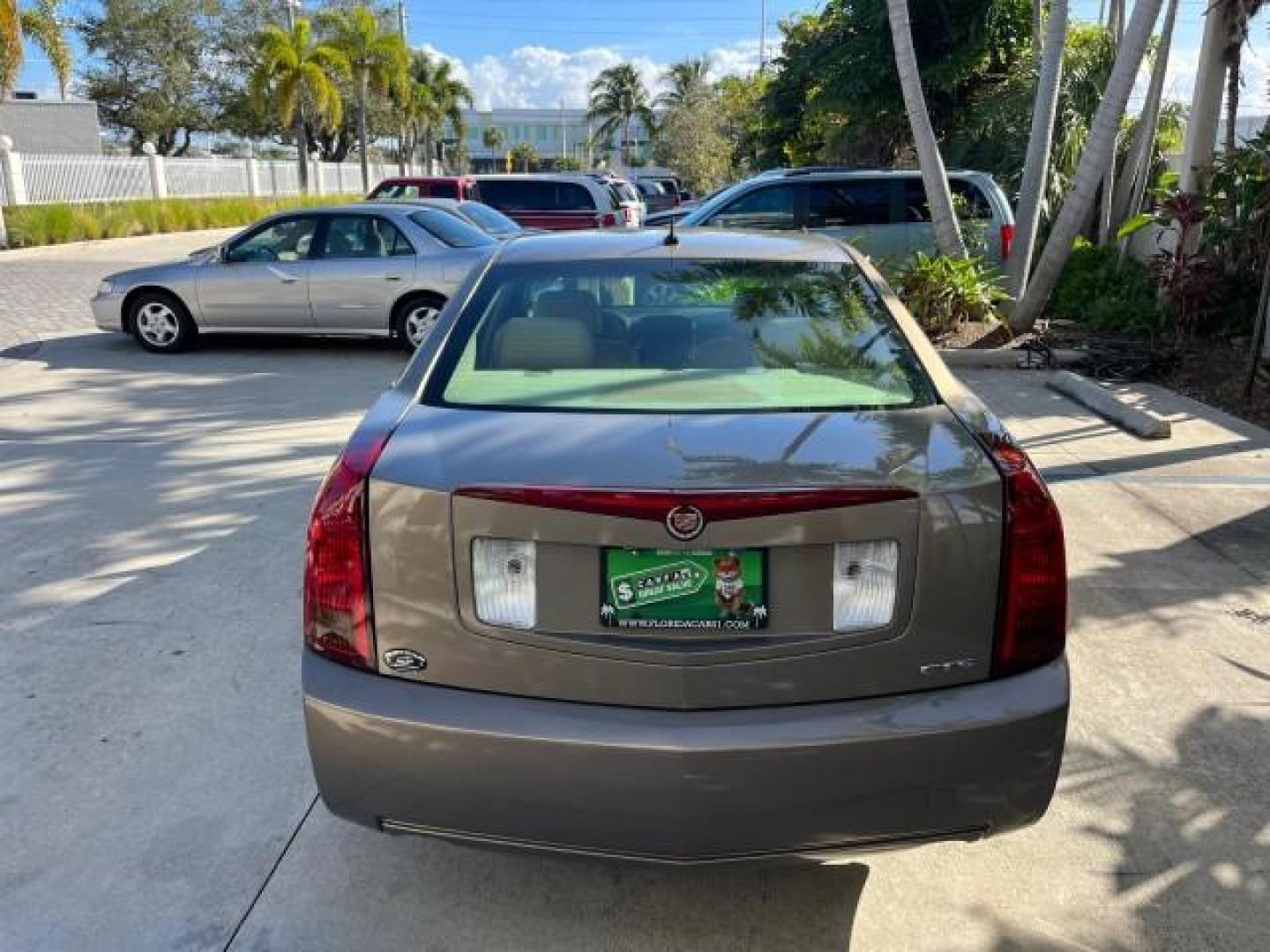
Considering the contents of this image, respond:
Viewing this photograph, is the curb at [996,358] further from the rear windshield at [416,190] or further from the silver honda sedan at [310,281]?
the rear windshield at [416,190]

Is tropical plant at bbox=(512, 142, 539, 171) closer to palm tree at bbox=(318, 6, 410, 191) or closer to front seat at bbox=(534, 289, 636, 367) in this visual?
palm tree at bbox=(318, 6, 410, 191)

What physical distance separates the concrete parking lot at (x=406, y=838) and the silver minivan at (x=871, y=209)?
245 inches

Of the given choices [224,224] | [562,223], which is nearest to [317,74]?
[224,224]

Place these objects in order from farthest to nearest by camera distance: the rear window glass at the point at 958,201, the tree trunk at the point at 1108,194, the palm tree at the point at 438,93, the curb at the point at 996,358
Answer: the palm tree at the point at 438,93 → the tree trunk at the point at 1108,194 → the rear window glass at the point at 958,201 → the curb at the point at 996,358

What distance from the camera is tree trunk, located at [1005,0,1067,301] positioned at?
10531mm

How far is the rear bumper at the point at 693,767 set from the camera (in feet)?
7.30

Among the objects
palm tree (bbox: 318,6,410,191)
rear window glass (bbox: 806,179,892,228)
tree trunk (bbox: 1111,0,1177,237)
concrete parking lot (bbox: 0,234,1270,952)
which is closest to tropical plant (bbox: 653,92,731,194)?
palm tree (bbox: 318,6,410,191)

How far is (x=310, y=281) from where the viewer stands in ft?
34.9

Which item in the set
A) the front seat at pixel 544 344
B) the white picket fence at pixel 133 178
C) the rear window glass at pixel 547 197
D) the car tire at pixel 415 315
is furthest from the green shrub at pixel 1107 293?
the white picket fence at pixel 133 178

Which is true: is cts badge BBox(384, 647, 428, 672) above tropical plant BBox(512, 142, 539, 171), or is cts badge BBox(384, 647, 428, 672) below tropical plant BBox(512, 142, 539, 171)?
below

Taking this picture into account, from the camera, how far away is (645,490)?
223cm

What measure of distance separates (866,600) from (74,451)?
250 inches

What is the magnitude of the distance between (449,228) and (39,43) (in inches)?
743

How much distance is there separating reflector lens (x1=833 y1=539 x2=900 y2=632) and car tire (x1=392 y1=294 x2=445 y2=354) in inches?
346
